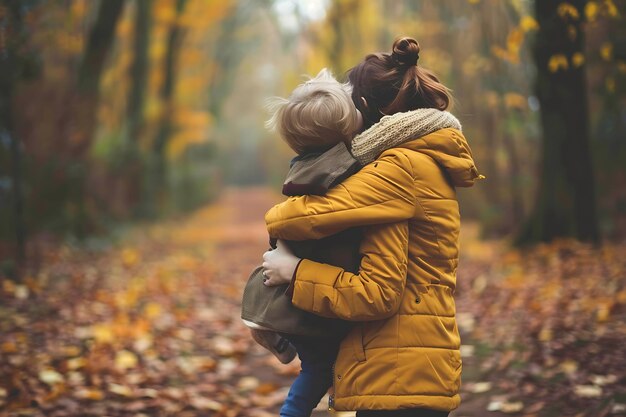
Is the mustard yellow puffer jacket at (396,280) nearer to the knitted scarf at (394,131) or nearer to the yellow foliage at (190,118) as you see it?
the knitted scarf at (394,131)

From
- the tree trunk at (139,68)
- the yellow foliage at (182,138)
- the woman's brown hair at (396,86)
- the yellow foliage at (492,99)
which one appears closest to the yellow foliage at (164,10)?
the tree trunk at (139,68)

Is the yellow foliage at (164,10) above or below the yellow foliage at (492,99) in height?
above

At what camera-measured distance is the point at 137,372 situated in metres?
5.67

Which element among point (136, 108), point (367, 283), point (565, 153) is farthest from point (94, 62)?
point (367, 283)

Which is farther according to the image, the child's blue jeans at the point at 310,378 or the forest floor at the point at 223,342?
the forest floor at the point at 223,342

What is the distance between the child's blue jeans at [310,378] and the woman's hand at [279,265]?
28 cm

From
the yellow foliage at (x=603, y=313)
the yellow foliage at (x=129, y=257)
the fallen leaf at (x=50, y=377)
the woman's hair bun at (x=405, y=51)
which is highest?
the woman's hair bun at (x=405, y=51)

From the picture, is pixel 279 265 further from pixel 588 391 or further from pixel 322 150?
pixel 588 391

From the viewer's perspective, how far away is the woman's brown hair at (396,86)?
2586mm

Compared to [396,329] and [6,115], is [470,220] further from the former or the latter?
[396,329]

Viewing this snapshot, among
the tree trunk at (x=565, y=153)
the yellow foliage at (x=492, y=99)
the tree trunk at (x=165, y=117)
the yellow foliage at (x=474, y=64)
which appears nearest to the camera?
the tree trunk at (x=565, y=153)

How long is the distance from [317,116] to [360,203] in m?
0.35

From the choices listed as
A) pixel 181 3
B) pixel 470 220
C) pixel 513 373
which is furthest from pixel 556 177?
pixel 181 3

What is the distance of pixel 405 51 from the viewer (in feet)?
8.45
